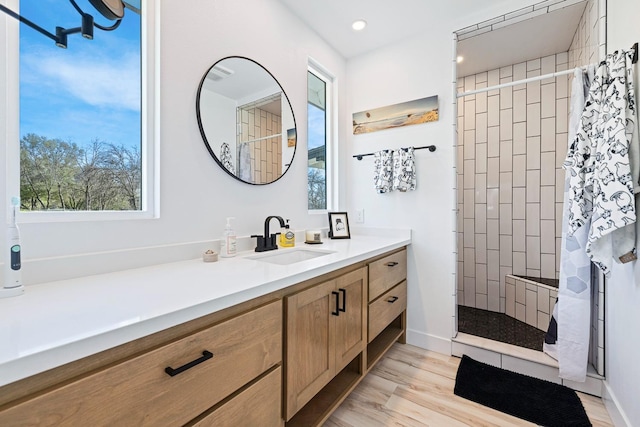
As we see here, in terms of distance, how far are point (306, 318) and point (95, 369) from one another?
73 centimetres

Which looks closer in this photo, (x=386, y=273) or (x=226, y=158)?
(x=226, y=158)

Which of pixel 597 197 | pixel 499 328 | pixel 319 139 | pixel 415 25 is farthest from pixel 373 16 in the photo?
pixel 499 328

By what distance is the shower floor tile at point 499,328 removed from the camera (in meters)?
2.18

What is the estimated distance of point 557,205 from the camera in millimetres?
2688

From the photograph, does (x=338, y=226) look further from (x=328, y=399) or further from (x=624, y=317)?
(x=624, y=317)

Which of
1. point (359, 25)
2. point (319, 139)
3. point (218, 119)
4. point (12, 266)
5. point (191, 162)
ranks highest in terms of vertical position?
point (359, 25)

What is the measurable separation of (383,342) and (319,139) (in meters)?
1.64

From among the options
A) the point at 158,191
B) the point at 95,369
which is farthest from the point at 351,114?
the point at 95,369

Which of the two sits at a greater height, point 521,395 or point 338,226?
point 338,226

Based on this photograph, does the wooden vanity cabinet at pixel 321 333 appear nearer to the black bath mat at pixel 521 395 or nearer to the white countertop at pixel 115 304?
the white countertop at pixel 115 304

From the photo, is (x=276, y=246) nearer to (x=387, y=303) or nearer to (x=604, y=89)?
(x=387, y=303)

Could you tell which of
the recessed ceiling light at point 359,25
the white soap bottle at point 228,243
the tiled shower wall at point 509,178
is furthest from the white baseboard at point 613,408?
the recessed ceiling light at point 359,25

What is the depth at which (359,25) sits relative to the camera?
219cm

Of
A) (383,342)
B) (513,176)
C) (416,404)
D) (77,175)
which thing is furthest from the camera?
(513,176)
